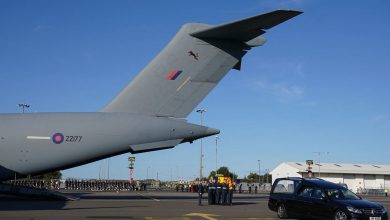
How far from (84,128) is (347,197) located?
9091mm

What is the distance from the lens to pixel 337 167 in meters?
70.9

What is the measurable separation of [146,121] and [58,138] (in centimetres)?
320

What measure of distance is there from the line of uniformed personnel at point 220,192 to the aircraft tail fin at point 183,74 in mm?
4014

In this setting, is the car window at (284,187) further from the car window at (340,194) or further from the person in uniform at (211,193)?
the person in uniform at (211,193)

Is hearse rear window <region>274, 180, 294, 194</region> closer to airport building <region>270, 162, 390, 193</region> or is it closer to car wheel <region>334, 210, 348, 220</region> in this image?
car wheel <region>334, 210, 348, 220</region>

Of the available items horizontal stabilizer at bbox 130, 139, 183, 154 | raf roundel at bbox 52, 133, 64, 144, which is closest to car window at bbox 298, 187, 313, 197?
horizontal stabilizer at bbox 130, 139, 183, 154

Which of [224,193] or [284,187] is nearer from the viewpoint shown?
[284,187]

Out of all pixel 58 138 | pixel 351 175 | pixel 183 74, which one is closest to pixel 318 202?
A: pixel 183 74

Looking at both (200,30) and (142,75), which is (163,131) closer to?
(142,75)

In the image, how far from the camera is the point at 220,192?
19422mm

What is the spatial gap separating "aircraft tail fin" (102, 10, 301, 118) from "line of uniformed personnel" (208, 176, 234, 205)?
4014 millimetres

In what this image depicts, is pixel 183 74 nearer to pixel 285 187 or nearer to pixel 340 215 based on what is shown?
pixel 285 187

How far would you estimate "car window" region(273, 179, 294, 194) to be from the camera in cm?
1418

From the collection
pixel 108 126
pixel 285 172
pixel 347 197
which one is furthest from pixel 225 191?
pixel 285 172
